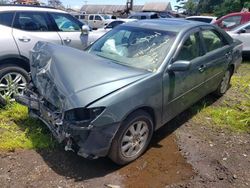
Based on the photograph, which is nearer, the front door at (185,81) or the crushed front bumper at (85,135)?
the crushed front bumper at (85,135)

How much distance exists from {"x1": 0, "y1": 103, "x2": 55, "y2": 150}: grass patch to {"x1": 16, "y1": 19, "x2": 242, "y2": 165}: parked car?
38 cm

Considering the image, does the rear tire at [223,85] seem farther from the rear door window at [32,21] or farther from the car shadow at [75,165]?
the rear door window at [32,21]

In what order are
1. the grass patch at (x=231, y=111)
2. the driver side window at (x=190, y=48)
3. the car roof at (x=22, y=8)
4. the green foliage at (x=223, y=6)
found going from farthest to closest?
the green foliage at (x=223, y=6) < the car roof at (x=22, y=8) < the grass patch at (x=231, y=111) < the driver side window at (x=190, y=48)

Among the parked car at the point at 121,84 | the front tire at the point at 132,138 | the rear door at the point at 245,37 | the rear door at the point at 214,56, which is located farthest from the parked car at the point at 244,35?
the front tire at the point at 132,138

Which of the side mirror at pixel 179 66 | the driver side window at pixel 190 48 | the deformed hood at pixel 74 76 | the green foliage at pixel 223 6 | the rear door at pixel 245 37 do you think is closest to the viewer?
the deformed hood at pixel 74 76

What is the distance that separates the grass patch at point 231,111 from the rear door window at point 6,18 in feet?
11.9

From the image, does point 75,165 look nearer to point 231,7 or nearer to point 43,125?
point 43,125

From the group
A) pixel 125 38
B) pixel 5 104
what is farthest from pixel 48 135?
pixel 125 38

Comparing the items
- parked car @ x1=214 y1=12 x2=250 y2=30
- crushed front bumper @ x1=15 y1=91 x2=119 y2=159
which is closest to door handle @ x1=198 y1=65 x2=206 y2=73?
crushed front bumper @ x1=15 y1=91 x2=119 y2=159

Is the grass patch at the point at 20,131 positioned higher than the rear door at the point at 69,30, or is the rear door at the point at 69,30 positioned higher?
the rear door at the point at 69,30

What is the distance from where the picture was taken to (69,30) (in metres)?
6.60

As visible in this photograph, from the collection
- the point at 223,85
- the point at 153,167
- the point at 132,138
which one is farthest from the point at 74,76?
the point at 223,85

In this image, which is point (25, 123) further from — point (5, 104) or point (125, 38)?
point (125, 38)

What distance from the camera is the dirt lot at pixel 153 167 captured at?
366cm
